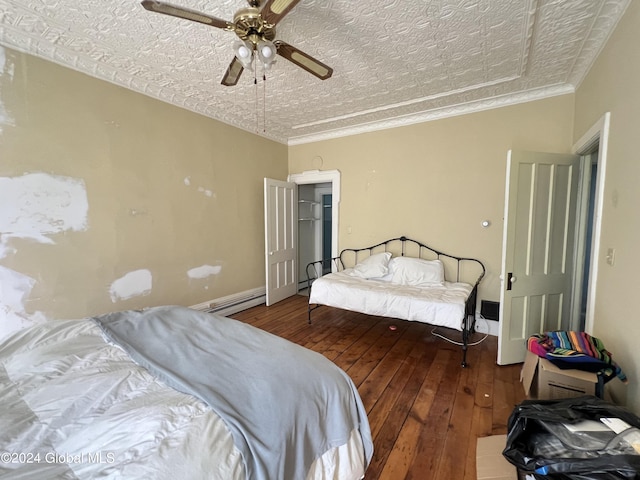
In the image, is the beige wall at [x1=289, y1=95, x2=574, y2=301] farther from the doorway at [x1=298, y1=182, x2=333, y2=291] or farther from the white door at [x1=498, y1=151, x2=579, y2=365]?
the doorway at [x1=298, y1=182, x2=333, y2=291]

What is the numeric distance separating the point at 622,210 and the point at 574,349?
2.87 feet

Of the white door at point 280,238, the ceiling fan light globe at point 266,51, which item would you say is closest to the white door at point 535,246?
the ceiling fan light globe at point 266,51

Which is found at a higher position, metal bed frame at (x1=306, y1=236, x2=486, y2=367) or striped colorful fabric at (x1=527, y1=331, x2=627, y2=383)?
metal bed frame at (x1=306, y1=236, x2=486, y2=367)

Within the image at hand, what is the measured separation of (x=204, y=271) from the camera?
336 centimetres

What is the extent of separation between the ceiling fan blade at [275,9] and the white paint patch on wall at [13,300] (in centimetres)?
257

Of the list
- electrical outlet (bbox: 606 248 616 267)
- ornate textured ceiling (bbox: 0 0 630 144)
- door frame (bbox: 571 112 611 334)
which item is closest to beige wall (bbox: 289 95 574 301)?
ornate textured ceiling (bbox: 0 0 630 144)

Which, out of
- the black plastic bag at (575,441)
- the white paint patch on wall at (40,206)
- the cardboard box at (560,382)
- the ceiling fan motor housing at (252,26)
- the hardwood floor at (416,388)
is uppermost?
the ceiling fan motor housing at (252,26)

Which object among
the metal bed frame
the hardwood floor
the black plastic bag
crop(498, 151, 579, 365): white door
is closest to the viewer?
the black plastic bag

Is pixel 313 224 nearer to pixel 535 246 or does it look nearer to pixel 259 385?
pixel 535 246

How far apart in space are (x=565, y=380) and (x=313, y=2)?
2.80m

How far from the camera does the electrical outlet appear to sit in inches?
64.6

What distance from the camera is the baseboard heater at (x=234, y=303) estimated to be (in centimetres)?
337

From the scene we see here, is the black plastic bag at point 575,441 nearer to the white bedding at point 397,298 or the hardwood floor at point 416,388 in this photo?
the hardwood floor at point 416,388

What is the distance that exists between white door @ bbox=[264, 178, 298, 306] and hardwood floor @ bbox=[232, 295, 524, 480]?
732 mm
